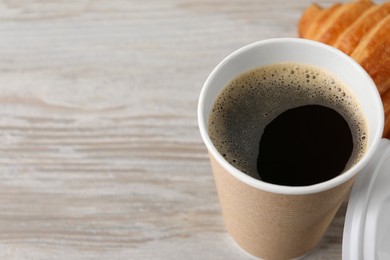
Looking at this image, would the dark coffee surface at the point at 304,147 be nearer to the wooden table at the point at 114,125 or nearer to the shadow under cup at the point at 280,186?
the shadow under cup at the point at 280,186

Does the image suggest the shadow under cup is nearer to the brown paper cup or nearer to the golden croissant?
the brown paper cup

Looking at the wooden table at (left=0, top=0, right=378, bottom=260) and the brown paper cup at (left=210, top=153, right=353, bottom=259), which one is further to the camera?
the wooden table at (left=0, top=0, right=378, bottom=260)

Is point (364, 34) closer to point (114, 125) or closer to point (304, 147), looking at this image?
point (304, 147)

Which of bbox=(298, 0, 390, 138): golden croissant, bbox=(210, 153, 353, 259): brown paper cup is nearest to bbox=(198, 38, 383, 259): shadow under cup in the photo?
Answer: bbox=(210, 153, 353, 259): brown paper cup

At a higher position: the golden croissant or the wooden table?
the golden croissant

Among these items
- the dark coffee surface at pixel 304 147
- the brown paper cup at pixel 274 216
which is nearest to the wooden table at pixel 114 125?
the brown paper cup at pixel 274 216
